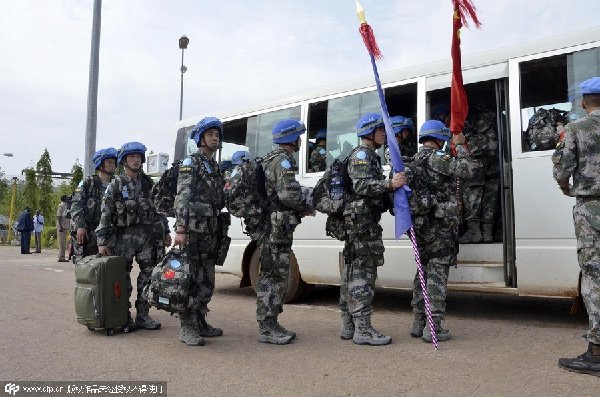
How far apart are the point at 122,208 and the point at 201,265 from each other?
1.00 m

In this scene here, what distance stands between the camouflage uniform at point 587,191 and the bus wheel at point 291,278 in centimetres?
→ 333

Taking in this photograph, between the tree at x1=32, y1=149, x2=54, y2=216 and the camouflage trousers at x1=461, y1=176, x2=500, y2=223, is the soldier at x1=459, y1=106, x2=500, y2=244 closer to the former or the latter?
the camouflage trousers at x1=461, y1=176, x2=500, y2=223

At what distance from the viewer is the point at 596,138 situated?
11.7ft

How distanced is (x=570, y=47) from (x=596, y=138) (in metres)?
1.54

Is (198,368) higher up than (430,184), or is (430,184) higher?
(430,184)

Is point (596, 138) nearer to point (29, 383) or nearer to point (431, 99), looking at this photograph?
point (431, 99)

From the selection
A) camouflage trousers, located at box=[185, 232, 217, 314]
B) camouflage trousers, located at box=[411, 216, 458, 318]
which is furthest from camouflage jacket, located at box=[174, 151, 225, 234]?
camouflage trousers, located at box=[411, 216, 458, 318]

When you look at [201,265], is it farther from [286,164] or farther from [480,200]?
[480,200]

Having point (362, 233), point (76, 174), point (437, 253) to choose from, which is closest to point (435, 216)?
point (437, 253)

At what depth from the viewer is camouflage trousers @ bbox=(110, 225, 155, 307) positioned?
5.14m

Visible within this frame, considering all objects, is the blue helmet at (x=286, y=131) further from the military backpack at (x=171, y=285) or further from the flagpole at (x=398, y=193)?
the military backpack at (x=171, y=285)

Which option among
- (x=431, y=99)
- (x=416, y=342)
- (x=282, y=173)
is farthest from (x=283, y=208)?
(x=431, y=99)

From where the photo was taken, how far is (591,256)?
140 inches

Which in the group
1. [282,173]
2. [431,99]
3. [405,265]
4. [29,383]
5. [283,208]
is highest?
[431,99]
